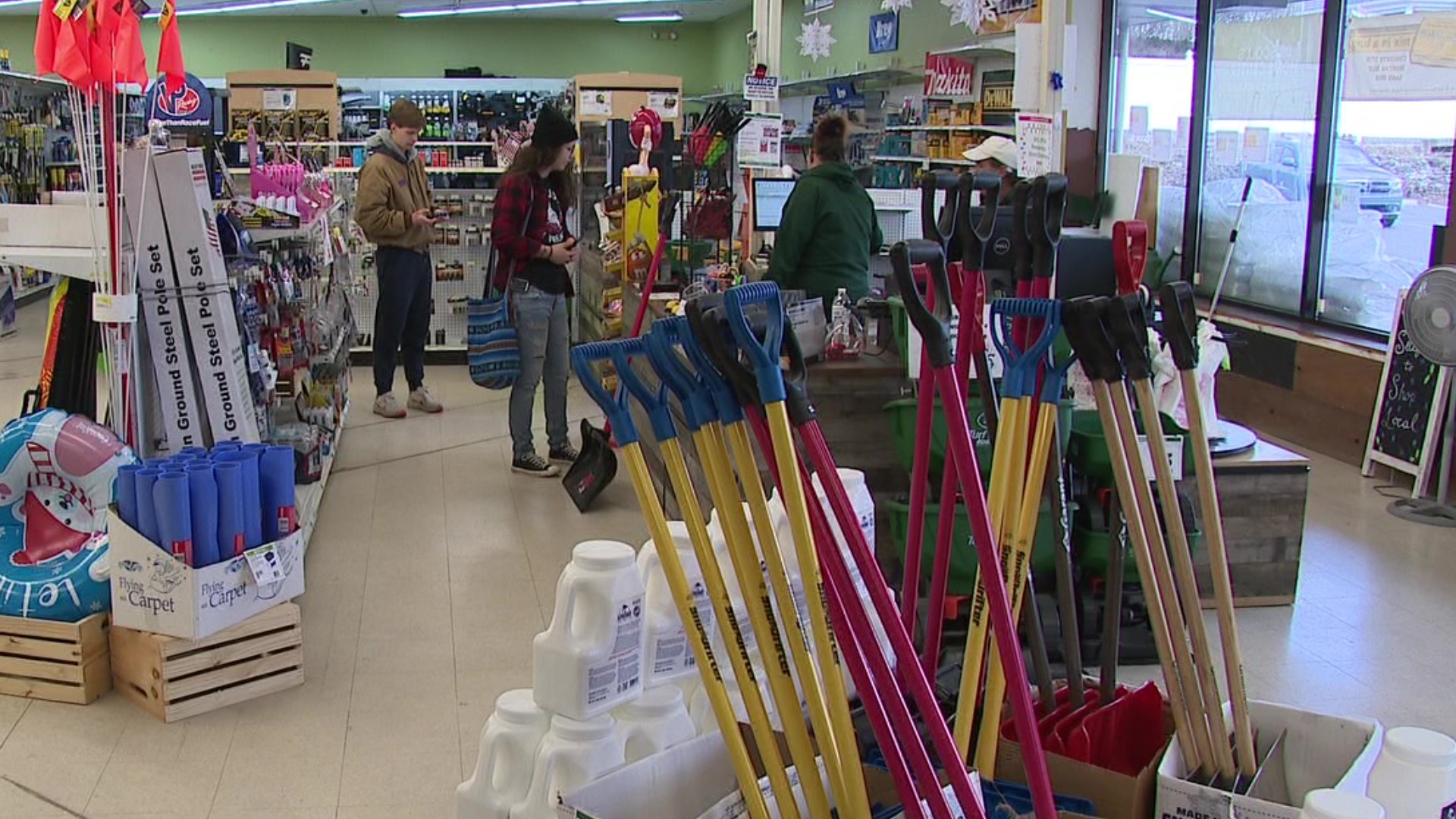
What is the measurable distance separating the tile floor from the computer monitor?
4.91 ft

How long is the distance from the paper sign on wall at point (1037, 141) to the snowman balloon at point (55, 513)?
3610 mm

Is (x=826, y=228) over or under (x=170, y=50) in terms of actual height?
under

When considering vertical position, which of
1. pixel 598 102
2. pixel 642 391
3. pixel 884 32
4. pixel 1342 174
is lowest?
pixel 642 391

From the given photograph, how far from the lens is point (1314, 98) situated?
740 centimetres

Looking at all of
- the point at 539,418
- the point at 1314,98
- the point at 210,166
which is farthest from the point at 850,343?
the point at 1314,98

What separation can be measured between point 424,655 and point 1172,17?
23.8ft

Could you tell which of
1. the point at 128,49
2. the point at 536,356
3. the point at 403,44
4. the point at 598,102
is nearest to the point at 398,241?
the point at 536,356

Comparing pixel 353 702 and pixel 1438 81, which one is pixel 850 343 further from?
pixel 1438 81

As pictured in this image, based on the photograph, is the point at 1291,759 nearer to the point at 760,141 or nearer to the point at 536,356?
the point at 536,356

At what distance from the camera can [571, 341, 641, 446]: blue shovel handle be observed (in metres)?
1.59

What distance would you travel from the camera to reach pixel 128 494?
346 cm

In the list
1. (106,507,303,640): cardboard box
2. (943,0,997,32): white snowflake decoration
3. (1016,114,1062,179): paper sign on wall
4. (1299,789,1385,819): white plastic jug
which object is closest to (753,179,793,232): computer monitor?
(1016,114,1062,179): paper sign on wall

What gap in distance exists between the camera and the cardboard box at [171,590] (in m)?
3.39

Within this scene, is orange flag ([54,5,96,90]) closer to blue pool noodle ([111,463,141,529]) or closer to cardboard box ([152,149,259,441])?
cardboard box ([152,149,259,441])
